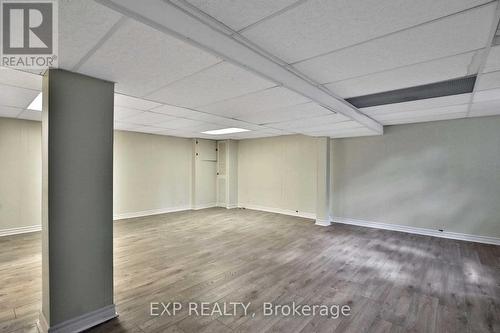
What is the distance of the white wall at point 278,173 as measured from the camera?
6594 mm

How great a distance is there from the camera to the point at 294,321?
7.08ft

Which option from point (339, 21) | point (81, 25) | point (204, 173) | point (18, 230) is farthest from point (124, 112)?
point (204, 173)

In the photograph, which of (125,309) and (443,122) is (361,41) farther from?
(443,122)

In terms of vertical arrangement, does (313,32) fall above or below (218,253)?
above

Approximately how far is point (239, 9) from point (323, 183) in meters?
5.02

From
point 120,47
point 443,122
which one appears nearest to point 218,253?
point 120,47

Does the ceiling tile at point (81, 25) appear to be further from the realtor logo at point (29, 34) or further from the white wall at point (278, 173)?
the white wall at point (278, 173)

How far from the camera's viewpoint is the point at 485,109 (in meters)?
3.80

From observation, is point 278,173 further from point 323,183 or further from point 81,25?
point 81,25

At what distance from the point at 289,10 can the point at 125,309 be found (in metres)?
2.92

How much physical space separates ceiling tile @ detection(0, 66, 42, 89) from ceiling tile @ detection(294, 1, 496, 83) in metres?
2.55

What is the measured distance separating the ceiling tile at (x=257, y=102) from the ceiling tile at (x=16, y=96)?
203 cm

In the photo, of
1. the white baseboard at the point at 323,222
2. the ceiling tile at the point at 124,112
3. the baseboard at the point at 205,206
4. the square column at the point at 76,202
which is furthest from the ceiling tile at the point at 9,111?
the white baseboard at the point at 323,222

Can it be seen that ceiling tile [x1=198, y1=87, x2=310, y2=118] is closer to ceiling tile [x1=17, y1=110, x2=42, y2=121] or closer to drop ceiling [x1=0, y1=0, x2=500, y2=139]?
drop ceiling [x1=0, y1=0, x2=500, y2=139]
